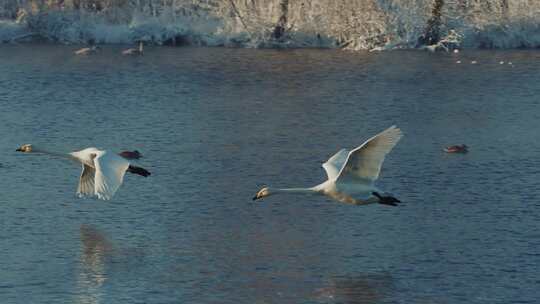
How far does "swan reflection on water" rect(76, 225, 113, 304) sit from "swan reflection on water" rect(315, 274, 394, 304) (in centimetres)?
253

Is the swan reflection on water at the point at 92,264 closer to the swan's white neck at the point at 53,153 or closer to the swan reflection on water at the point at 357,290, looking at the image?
the swan's white neck at the point at 53,153

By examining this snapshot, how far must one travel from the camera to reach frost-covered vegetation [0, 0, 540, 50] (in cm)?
3909

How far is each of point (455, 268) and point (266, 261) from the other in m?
2.29

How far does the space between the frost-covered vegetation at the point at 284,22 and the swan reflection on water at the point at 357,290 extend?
24708mm

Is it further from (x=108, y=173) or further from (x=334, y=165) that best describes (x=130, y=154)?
(x=334, y=165)

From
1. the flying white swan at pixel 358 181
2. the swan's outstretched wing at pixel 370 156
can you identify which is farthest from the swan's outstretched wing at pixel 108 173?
the swan's outstretched wing at pixel 370 156

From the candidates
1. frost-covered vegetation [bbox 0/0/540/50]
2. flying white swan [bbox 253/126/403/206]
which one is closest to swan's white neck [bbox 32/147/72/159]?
flying white swan [bbox 253/126/403/206]

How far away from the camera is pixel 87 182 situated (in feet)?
56.2

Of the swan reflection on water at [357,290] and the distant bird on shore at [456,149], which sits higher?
the swan reflection on water at [357,290]

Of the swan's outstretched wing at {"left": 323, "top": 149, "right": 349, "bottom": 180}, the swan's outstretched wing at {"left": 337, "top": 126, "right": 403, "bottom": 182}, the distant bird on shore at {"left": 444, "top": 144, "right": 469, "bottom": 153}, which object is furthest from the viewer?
the distant bird on shore at {"left": 444, "top": 144, "right": 469, "bottom": 153}

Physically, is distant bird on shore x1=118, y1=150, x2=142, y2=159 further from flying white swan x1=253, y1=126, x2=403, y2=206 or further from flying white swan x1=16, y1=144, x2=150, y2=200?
flying white swan x1=253, y1=126, x2=403, y2=206

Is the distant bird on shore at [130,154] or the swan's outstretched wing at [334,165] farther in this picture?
the distant bird on shore at [130,154]

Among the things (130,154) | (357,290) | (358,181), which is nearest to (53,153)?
(130,154)

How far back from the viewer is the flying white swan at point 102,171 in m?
15.3
